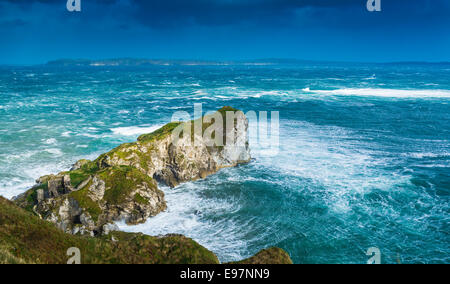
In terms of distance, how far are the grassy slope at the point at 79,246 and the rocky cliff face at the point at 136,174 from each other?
4.91 meters

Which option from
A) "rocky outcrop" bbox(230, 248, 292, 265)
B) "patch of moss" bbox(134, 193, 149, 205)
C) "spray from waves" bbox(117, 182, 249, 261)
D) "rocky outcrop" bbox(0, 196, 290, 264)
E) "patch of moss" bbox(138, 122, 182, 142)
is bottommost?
"spray from waves" bbox(117, 182, 249, 261)

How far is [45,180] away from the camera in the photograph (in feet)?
77.5

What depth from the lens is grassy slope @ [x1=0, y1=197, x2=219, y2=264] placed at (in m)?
11.3

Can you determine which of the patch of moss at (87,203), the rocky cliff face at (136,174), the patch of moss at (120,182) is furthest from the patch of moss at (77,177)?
the patch of moss at (120,182)

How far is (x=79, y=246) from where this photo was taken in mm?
12453

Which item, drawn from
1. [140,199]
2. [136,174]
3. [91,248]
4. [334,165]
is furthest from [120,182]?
[334,165]

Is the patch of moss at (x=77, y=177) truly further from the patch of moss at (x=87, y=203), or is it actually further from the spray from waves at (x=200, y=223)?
the spray from waves at (x=200, y=223)

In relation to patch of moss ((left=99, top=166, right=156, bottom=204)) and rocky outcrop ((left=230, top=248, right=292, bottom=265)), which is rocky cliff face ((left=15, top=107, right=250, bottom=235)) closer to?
patch of moss ((left=99, top=166, right=156, bottom=204))

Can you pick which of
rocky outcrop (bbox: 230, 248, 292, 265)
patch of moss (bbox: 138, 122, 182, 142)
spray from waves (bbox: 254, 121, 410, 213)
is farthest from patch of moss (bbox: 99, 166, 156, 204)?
spray from waves (bbox: 254, 121, 410, 213)

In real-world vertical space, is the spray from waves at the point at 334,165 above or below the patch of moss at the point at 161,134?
below

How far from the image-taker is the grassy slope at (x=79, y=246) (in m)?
11.3

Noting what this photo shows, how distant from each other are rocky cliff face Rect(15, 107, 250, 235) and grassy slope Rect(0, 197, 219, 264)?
4.91m

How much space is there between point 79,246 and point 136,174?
35.3ft
